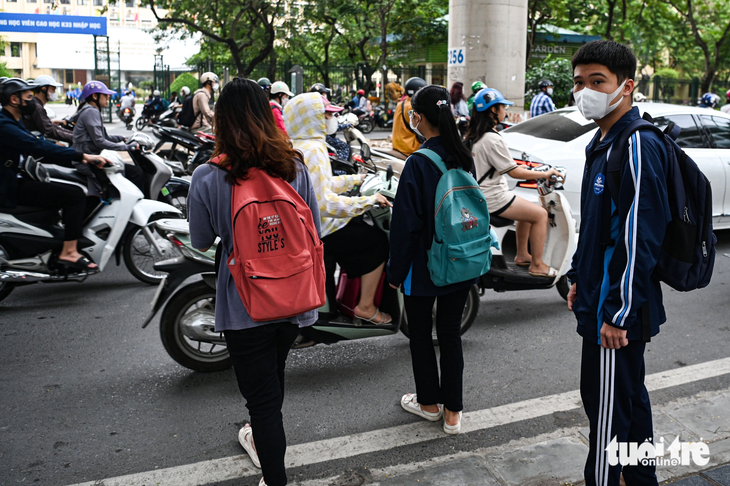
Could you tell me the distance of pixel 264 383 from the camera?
8.71 feet

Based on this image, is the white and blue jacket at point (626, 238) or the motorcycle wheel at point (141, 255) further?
the motorcycle wheel at point (141, 255)

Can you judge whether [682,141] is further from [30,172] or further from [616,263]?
[30,172]

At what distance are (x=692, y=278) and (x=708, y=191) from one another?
32 centimetres

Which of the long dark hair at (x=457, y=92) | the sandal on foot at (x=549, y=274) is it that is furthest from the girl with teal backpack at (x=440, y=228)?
the long dark hair at (x=457, y=92)

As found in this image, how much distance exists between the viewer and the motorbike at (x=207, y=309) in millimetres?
3900

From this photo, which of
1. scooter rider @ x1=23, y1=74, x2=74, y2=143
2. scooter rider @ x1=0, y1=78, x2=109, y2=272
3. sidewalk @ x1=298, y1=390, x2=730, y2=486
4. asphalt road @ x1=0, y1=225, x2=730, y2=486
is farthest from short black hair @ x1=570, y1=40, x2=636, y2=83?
scooter rider @ x1=23, y1=74, x2=74, y2=143

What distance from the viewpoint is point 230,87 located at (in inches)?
98.8

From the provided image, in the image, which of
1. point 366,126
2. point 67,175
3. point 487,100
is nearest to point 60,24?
point 366,126

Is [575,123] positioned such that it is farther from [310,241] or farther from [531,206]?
[310,241]

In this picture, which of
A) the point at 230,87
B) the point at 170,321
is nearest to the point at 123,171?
the point at 170,321

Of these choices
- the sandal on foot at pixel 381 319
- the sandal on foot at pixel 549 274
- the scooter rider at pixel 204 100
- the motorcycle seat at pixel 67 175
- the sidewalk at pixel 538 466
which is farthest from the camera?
the scooter rider at pixel 204 100

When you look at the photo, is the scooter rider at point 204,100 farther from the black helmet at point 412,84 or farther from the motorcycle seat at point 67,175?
the motorcycle seat at point 67,175

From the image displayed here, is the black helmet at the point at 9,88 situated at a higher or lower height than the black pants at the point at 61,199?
higher

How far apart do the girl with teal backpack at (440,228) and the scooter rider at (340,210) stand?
52cm
